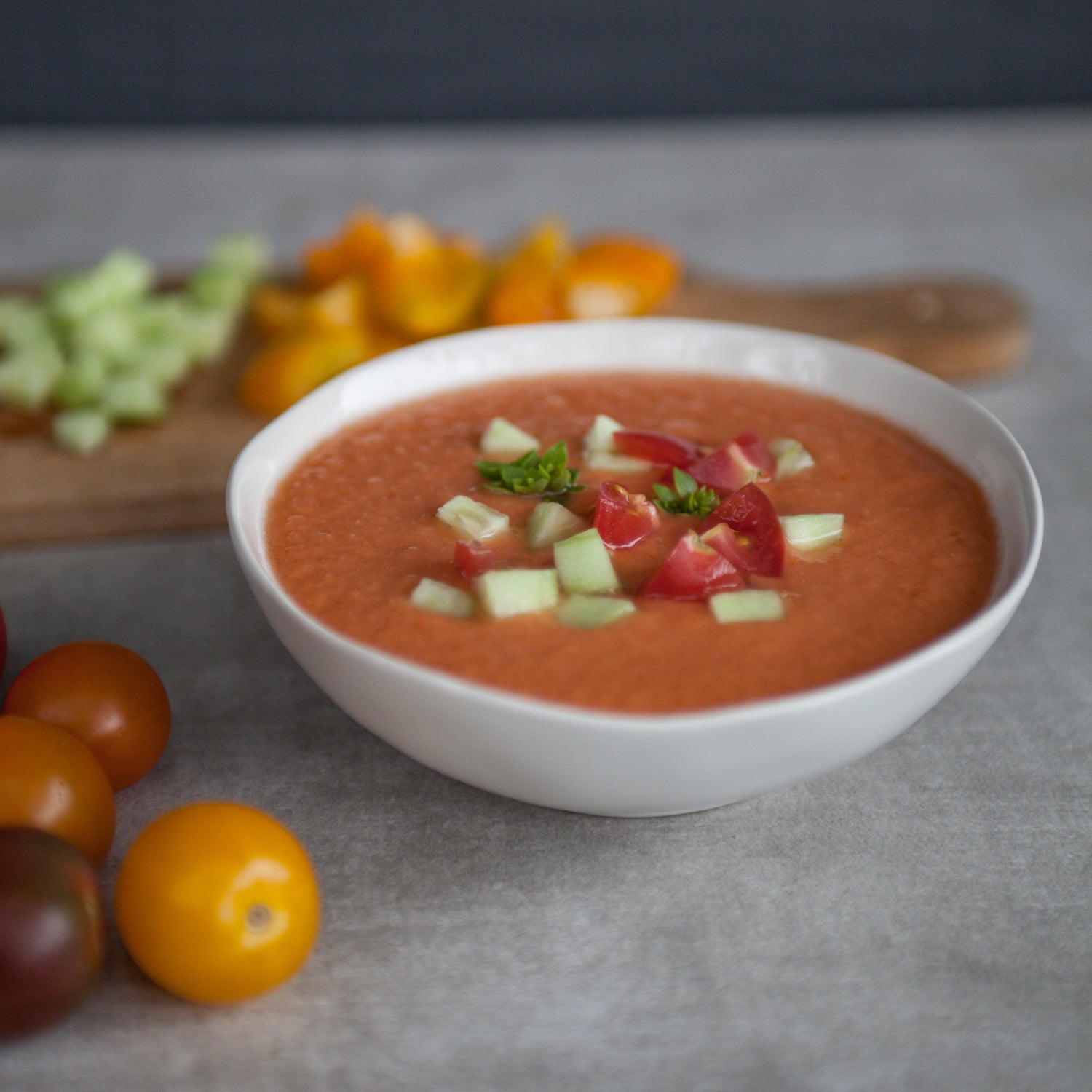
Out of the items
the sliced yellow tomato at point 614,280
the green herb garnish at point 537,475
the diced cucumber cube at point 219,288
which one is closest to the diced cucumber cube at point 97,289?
the diced cucumber cube at point 219,288

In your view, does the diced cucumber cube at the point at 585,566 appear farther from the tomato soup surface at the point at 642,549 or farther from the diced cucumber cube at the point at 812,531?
the diced cucumber cube at the point at 812,531

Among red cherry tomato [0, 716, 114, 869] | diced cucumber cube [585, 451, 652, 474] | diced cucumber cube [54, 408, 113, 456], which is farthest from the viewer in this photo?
diced cucumber cube [54, 408, 113, 456]

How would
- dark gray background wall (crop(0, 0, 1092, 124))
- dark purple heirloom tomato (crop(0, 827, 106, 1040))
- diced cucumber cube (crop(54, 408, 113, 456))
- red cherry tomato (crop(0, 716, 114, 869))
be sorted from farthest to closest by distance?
dark gray background wall (crop(0, 0, 1092, 124)) → diced cucumber cube (crop(54, 408, 113, 456)) → red cherry tomato (crop(0, 716, 114, 869)) → dark purple heirloom tomato (crop(0, 827, 106, 1040))

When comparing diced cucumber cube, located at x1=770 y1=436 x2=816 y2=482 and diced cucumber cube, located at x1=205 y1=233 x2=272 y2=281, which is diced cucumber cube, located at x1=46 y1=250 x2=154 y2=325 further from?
diced cucumber cube, located at x1=770 y1=436 x2=816 y2=482

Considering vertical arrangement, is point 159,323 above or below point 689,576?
below

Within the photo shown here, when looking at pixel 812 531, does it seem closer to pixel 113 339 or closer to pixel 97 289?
pixel 113 339

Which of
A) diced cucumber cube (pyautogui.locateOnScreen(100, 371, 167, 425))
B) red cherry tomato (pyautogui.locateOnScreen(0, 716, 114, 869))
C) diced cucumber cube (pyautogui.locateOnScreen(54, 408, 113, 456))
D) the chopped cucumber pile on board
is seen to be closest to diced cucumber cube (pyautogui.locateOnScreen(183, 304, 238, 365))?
the chopped cucumber pile on board

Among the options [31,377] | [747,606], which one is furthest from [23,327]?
[747,606]

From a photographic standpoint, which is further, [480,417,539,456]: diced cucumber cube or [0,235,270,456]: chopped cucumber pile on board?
[0,235,270,456]: chopped cucumber pile on board
